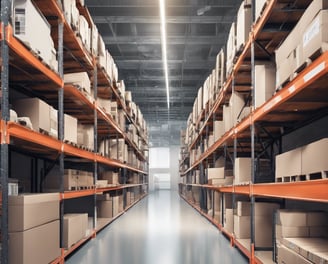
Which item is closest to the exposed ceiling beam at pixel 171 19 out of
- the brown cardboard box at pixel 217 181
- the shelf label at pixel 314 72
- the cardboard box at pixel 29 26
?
the brown cardboard box at pixel 217 181

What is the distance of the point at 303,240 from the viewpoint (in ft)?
12.0

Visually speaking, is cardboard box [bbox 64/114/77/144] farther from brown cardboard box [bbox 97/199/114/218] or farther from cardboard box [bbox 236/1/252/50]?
brown cardboard box [bbox 97/199/114/218]

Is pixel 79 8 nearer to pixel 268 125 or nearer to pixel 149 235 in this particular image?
pixel 268 125

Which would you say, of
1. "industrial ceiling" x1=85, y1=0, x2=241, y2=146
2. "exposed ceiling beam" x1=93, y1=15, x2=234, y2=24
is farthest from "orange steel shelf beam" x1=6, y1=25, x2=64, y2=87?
"exposed ceiling beam" x1=93, y1=15, x2=234, y2=24

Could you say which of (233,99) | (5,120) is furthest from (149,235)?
(5,120)

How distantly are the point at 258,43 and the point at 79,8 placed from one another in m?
2.90

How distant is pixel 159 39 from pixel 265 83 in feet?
25.9

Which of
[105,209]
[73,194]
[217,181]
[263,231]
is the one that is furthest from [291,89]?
[105,209]

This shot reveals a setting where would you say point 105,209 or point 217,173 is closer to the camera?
point 217,173

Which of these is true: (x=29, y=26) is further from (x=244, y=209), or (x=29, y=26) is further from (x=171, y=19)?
(x=171, y=19)

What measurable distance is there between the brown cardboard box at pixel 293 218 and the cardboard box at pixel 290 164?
390 millimetres

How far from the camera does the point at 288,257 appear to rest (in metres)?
3.49

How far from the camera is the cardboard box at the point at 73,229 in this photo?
4.96m

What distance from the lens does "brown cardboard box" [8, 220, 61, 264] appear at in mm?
3283
